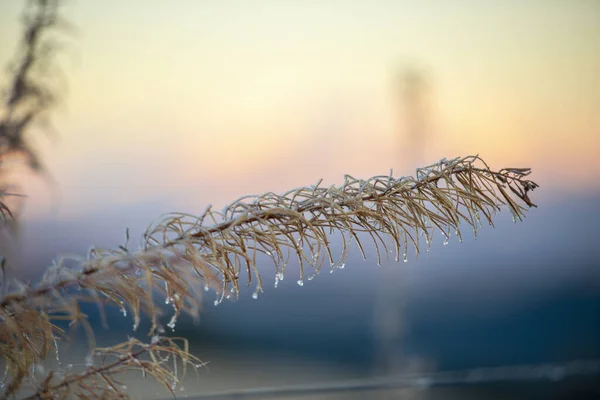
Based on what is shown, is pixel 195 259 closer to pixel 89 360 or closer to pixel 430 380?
pixel 89 360

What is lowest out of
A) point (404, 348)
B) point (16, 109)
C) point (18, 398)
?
point (404, 348)

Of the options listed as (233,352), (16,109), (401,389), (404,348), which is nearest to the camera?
(16,109)

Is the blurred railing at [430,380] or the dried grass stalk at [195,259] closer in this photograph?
the dried grass stalk at [195,259]

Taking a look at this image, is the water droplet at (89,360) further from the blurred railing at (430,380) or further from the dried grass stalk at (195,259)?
the blurred railing at (430,380)

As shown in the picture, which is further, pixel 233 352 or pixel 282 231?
pixel 233 352

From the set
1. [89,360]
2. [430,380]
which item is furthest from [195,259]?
[430,380]

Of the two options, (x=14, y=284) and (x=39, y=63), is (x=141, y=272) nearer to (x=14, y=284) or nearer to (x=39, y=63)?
(x=14, y=284)

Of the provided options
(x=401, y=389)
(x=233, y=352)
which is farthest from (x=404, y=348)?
(x=401, y=389)

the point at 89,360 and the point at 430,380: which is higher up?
the point at 89,360

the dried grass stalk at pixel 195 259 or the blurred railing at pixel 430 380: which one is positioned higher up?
the dried grass stalk at pixel 195 259

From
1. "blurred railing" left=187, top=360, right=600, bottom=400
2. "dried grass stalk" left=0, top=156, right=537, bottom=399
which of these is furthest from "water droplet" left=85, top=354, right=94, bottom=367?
"blurred railing" left=187, top=360, right=600, bottom=400

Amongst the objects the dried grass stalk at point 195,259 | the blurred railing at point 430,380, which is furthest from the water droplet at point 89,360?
the blurred railing at point 430,380
